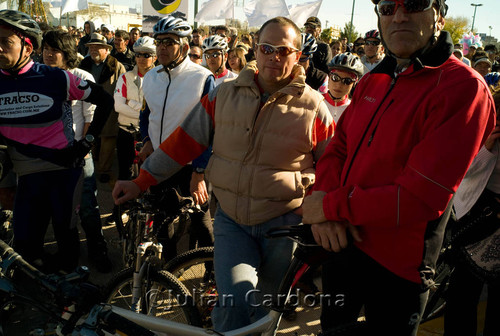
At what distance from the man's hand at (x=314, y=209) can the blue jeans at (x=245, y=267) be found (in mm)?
619

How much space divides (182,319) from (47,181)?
4.88ft

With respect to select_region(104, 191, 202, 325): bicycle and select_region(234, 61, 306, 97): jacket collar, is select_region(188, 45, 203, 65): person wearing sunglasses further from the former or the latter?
select_region(234, 61, 306, 97): jacket collar

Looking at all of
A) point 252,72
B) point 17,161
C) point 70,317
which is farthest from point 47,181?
point 70,317

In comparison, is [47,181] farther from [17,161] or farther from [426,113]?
[426,113]

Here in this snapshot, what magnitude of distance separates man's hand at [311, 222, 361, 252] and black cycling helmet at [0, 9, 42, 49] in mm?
2529

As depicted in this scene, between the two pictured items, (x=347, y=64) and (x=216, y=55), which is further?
(x=216, y=55)

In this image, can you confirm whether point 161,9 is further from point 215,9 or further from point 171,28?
point 171,28

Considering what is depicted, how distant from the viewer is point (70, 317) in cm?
137

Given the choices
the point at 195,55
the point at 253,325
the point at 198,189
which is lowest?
the point at 253,325

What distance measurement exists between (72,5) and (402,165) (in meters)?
9.86

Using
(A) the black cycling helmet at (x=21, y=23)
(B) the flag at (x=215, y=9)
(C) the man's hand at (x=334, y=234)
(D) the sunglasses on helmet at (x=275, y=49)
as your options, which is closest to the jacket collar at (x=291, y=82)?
(D) the sunglasses on helmet at (x=275, y=49)

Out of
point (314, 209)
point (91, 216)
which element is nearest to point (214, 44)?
point (91, 216)

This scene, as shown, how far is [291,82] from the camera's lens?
→ 93.4 inches

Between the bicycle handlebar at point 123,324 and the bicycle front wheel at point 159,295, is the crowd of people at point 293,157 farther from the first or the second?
the bicycle handlebar at point 123,324
